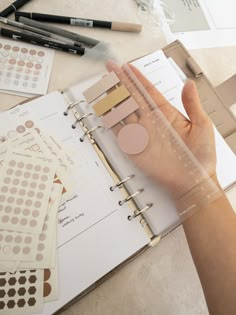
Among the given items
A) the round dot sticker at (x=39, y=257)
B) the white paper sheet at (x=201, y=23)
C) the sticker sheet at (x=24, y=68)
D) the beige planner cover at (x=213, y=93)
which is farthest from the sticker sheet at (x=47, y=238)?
the white paper sheet at (x=201, y=23)

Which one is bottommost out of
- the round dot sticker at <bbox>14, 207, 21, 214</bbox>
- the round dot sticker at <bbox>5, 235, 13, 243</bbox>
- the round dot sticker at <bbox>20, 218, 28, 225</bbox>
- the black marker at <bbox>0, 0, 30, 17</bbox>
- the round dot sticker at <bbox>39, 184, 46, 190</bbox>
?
the round dot sticker at <bbox>5, 235, 13, 243</bbox>

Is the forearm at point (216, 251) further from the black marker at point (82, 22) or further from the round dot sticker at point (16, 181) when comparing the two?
the black marker at point (82, 22)

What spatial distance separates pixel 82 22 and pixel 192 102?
1.02 ft

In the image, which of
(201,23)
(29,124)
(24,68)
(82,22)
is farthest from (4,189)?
(201,23)

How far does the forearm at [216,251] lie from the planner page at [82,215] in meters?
0.08

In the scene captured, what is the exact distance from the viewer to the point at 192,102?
546 mm

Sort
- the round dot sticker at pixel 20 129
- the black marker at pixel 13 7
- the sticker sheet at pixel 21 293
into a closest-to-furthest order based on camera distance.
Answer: the sticker sheet at pixel 21 293
the round dot sticker at pixel 20 129
the black marker at pixel 13 7

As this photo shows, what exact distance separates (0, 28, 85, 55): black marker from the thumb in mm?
239

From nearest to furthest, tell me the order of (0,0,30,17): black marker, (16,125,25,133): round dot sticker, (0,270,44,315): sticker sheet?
(0,270,44,315): sticker sheet < (16,125,25,133): round dot sticker < (0,0,30,17): black marker

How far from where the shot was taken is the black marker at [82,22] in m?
0.66

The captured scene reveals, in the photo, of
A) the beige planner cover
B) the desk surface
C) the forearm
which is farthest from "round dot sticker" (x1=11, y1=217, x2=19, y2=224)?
the beige planner cover

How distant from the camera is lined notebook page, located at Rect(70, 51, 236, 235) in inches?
20.5

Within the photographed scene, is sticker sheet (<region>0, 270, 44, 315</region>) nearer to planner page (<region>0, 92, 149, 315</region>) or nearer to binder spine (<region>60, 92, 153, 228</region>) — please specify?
planner page (<region>0, 92, 149, 315</region>)

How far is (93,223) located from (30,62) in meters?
0.35
